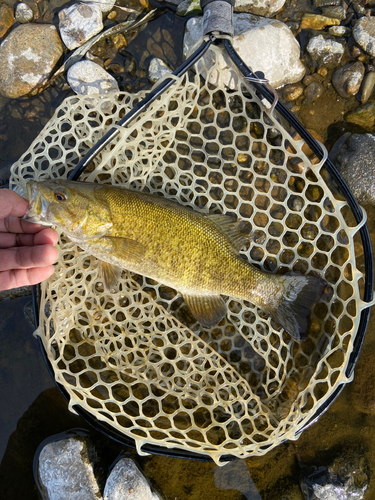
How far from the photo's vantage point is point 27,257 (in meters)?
3.38

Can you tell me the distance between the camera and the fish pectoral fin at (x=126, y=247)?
11.6ft

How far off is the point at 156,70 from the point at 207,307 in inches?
122

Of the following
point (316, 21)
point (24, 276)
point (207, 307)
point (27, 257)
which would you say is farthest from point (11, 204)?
point (316, 21)

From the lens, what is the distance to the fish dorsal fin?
3.81m

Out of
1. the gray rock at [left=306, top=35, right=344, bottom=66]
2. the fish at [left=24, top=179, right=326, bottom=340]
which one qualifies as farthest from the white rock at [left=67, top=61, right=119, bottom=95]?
the gray rock at [left=306, top=35, right=344, bottom=66]

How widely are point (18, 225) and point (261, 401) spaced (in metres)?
3.26

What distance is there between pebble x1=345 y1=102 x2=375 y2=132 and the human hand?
3995 millimetres

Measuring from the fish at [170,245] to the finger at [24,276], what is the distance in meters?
0.42

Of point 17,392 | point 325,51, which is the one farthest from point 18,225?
point 325,51

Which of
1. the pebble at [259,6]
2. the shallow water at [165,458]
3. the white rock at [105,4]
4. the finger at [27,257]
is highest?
the white rock at [105,4]

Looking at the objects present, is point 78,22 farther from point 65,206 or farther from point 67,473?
point 67,473

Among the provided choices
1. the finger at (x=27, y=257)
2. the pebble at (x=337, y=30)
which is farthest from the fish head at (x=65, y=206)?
the pebble at (x=337, y=30)

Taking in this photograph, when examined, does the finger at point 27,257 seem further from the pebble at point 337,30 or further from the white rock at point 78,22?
the pebble at point 337,30

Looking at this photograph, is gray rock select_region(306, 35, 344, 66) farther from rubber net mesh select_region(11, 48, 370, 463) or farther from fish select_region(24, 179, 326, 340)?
fish select_region(24, 179, 326, 340)
